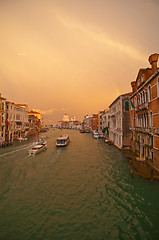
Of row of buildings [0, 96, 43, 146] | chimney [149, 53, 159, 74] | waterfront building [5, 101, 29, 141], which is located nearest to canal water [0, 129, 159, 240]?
chimney [149, 53, 159, 74]

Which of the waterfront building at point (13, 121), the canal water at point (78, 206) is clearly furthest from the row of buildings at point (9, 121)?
the canal water at point (78, 206)

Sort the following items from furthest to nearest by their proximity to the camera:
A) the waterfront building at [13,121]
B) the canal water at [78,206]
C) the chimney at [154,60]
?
the waterfront building at [13,121] → the chimney at [154,60] → the canal water at [78,206]

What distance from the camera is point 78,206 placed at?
962 cm

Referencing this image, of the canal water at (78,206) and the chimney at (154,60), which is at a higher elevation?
the chimney at (154,60)

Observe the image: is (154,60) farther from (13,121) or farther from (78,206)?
(13,121)

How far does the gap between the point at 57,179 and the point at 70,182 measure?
183 centimetres

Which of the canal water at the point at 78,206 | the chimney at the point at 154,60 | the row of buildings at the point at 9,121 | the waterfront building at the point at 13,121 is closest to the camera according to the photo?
the canal water at the point at 78,206

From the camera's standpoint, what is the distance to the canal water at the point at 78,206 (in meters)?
7.30

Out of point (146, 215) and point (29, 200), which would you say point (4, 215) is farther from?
point (146, 215)

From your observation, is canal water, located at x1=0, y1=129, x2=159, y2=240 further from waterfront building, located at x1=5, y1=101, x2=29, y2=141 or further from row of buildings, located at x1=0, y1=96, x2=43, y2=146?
waterfront building, located at x1=5, y1=101, x2=29, y2=141

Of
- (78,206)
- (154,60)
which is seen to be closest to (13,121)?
(78,206)

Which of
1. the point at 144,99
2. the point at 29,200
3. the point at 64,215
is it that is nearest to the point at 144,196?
the point at 64,215

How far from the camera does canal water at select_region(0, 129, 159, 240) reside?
287 inches

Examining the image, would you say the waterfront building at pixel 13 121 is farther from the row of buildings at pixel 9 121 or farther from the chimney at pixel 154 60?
the chimney at pixel 154 60
